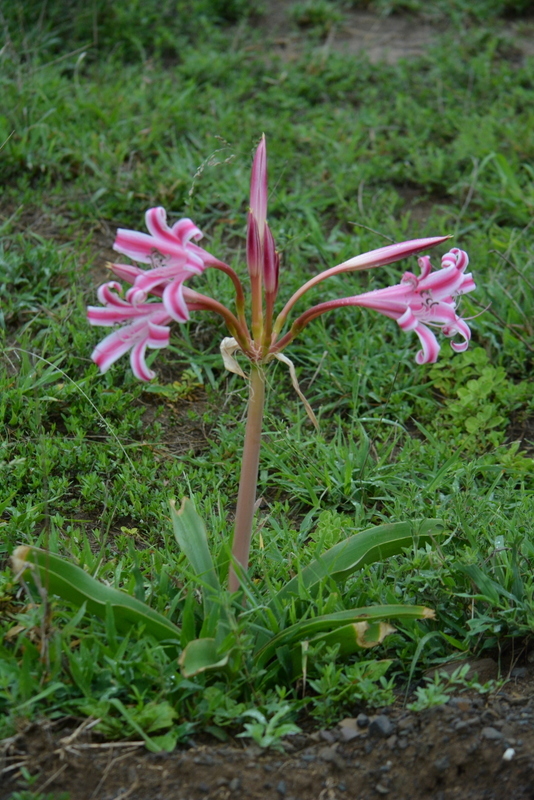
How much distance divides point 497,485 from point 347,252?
61.2 inches

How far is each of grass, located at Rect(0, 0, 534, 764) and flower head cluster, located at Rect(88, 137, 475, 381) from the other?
0.52 metres

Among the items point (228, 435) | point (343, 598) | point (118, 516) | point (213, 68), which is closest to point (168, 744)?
point (343, 598)

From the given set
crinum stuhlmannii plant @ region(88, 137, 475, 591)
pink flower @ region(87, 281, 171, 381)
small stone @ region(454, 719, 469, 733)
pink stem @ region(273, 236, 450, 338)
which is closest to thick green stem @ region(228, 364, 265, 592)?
crinum stuhlmannii plant @ region(88, 137, 475, 591)

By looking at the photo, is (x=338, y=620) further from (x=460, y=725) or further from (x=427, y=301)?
(x=427, y=301)

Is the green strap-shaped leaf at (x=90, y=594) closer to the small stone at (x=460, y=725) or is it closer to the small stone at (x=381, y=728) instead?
the small stone at (x=381, y=728)

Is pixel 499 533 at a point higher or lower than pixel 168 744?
lower

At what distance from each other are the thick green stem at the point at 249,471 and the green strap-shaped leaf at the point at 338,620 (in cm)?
20

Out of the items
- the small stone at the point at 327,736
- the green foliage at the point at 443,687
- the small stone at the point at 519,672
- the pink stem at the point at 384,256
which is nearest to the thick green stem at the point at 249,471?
the pink stem at the point at 384,256

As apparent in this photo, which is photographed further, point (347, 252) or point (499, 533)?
point (347, 252)

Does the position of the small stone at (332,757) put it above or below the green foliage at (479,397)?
above

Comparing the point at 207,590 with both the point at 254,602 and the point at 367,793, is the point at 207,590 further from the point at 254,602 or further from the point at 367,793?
the point at 367,793

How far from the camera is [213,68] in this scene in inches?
227

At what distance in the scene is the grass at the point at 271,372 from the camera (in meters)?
2.38

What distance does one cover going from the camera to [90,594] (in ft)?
7.58
